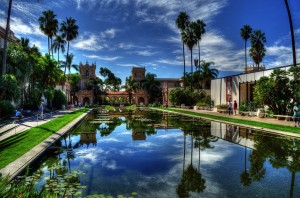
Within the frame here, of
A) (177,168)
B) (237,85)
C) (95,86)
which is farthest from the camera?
(95,86)

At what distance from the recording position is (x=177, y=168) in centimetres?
725

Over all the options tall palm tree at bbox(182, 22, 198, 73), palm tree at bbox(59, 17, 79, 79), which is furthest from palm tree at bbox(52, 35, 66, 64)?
tall palm tree at bbox(182, 22, 198, 73)

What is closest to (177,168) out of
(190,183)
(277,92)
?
(190,183)

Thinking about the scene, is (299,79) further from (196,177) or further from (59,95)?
(59,95)

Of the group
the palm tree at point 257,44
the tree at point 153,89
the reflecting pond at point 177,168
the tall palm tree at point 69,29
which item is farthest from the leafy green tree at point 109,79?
the reflecting pond at point 177,168

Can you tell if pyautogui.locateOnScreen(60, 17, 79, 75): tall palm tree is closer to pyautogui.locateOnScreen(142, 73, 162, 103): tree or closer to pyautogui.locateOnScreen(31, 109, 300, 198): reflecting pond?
pyautogui.locateOnScreen(142, 73, 162, 103): tree

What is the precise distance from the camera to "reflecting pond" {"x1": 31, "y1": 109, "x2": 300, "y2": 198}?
5.50 m

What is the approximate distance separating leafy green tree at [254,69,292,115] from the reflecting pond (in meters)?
11.6

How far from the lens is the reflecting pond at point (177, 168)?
18.0ft

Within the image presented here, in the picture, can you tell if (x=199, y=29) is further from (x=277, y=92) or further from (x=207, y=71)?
(x=277, y=92)

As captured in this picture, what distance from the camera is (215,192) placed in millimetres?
5309

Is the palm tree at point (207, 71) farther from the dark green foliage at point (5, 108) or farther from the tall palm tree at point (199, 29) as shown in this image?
the dark green foliage at point (5, 108)

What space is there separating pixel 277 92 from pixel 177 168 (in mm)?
18147

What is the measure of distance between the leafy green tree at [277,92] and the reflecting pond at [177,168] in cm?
1160
